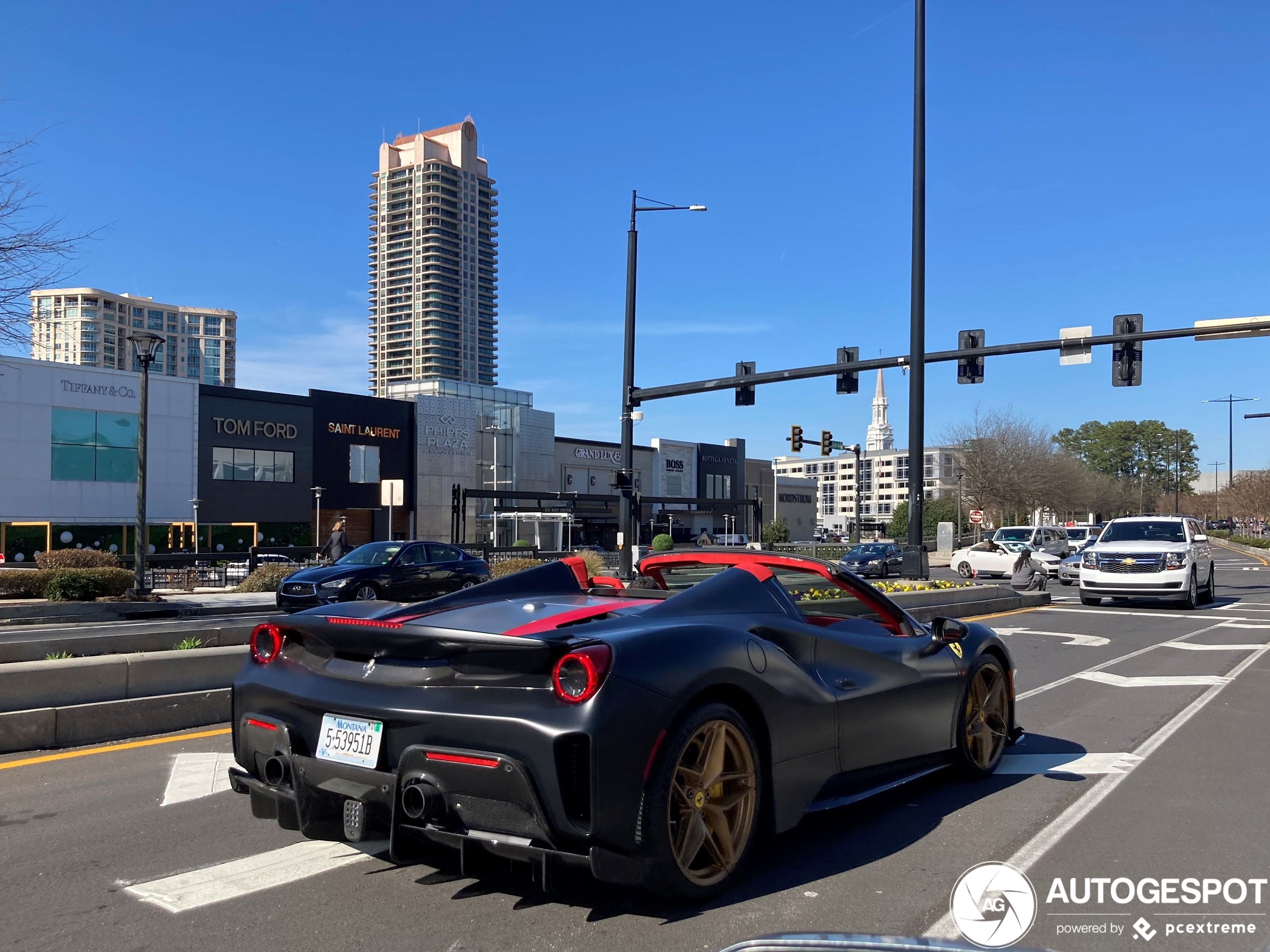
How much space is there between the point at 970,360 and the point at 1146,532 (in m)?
5.72

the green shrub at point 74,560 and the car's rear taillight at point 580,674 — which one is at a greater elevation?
the car's rear taillight at point 580,674

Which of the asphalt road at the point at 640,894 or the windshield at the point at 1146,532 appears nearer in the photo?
the asphalt road at the point at 640,894

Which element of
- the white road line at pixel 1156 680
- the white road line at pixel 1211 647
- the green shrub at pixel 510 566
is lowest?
the green shrub at pixel 510 566

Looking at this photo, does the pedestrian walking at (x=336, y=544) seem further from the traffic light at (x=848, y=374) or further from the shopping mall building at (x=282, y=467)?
the shopping mall building at (x=282, y=467)

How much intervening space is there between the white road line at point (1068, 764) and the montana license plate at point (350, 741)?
4040 millimetres

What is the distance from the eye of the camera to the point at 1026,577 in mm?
25641

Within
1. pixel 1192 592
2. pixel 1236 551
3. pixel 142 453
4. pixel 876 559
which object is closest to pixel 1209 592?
pixel 1192 592

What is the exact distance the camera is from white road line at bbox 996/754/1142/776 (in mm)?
6184

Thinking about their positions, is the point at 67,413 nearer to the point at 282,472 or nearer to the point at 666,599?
the point at 282,472

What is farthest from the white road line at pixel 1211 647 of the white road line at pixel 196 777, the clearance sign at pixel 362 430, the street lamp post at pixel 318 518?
the clearance sign at pixel 362 430

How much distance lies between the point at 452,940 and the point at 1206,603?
73.5ft

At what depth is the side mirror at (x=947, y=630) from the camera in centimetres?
561

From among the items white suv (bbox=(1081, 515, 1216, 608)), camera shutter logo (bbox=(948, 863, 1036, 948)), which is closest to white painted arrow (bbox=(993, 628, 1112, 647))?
white suv (bbox=(1081, 515, 1216, 608))

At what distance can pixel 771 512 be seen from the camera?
104688 millimetres
